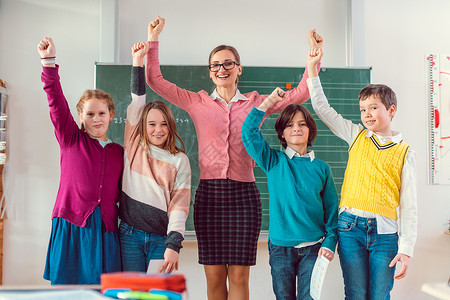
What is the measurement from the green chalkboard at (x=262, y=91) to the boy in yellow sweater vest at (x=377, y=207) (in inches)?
40.1

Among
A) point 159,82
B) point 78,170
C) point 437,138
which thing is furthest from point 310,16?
point 78,170

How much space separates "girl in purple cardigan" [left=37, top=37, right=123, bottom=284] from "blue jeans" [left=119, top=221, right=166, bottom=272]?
0.11 feet

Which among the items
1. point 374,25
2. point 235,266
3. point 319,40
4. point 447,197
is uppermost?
point 374,25

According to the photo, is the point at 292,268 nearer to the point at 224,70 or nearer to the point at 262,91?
the point at 224,70

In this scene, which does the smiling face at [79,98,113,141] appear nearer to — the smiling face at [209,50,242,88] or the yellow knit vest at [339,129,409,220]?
the smiling face at [209,50,242,88]

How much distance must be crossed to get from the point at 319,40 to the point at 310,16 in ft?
3.91

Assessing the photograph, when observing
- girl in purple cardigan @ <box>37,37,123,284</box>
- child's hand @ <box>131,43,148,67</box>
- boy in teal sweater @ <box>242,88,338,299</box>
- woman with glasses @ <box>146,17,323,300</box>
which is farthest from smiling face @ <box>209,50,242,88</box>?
girl in purple cardigan @ <box>37,37,123,284</box>

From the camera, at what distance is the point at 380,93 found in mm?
1816

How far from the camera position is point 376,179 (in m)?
1.76

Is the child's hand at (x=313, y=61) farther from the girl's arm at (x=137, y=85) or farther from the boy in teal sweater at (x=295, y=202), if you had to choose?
the girl's arm at (x=137, y=85)

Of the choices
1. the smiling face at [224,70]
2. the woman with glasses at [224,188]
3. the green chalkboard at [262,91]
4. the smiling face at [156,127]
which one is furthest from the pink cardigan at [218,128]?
the green chalkboard at [262,91]

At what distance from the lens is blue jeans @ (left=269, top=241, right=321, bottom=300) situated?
1775 mm

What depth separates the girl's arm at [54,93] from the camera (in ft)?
5.49

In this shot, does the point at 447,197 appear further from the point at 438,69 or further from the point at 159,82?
the point at 159,82
